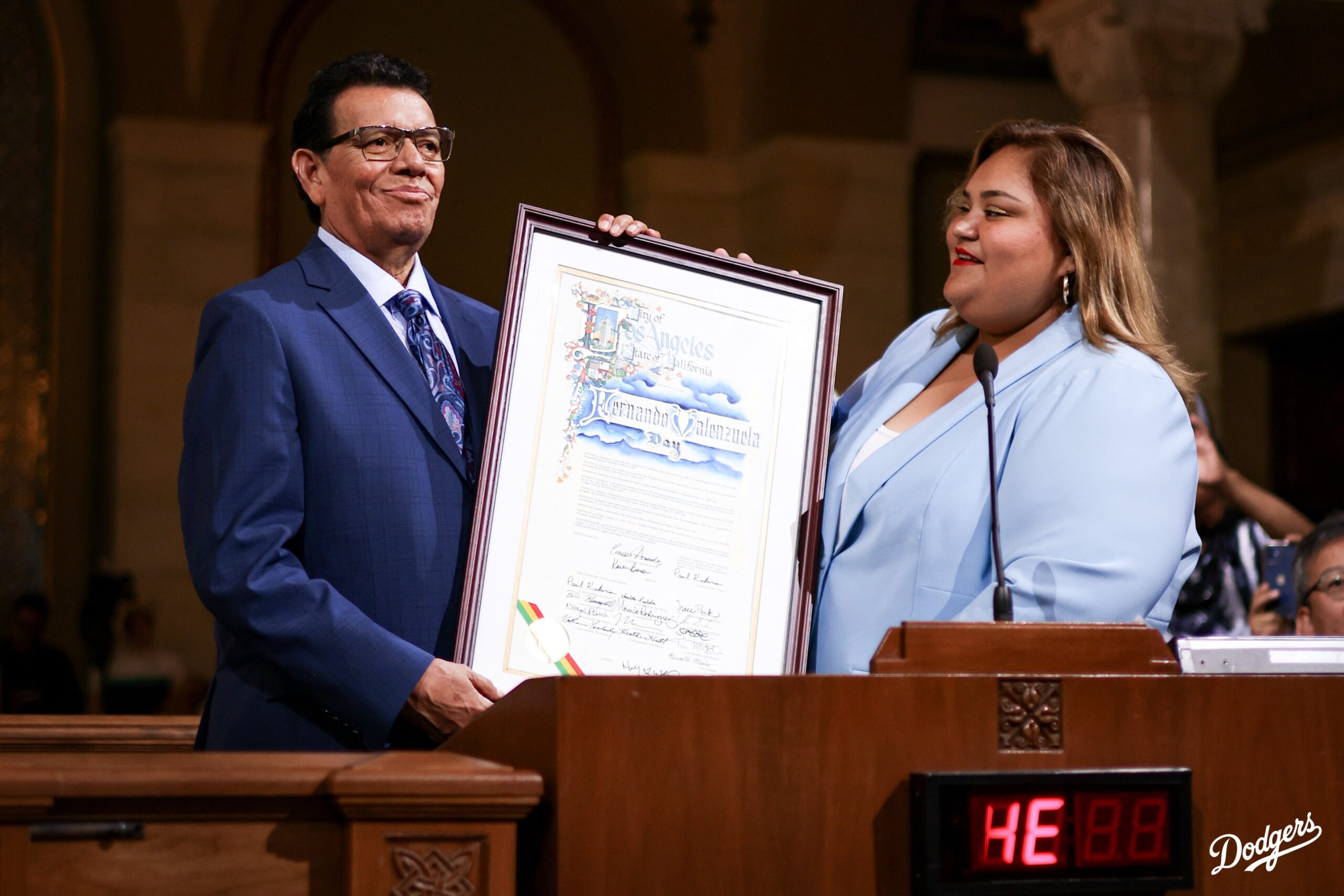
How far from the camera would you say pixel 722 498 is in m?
2.22

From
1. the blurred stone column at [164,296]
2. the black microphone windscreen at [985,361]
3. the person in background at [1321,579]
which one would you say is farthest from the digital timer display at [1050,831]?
the blurred stone column at [164,296]

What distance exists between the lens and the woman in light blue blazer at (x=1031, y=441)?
6.33 feet

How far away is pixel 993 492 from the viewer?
1.87 metres

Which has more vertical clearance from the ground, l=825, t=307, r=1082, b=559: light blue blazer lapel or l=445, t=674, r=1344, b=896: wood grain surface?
l=825, t=307, r=1082, b=559: light blue blazer lapel

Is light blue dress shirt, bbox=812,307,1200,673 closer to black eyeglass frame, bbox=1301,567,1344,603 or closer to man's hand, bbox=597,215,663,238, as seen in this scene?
man's hand, bbox=597,215,663,238

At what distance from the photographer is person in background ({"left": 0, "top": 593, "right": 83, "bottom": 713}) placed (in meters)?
6.48

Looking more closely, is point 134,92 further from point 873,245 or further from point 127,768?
point 127,768

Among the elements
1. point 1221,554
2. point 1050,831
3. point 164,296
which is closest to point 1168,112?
point 1221,554

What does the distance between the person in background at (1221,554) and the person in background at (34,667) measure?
439cm

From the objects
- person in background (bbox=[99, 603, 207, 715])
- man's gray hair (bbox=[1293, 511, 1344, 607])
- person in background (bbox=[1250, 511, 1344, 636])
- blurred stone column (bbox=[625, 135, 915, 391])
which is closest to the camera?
person in background (bbox=[1250, 511, 1344, 636])

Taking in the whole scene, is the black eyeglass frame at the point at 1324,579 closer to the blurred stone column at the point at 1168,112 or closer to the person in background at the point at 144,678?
the blurred stone column at the point at 1168,112

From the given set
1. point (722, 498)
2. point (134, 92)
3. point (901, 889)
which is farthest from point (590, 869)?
point (134, 92)

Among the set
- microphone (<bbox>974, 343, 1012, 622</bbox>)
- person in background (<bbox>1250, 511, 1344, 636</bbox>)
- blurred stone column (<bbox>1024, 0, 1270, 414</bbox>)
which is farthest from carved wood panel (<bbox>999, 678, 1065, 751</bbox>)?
blurred stone column (<bbox>1024, 0, 1270, 414</bbox>)

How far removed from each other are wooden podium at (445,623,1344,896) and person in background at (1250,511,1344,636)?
2.13 meters
